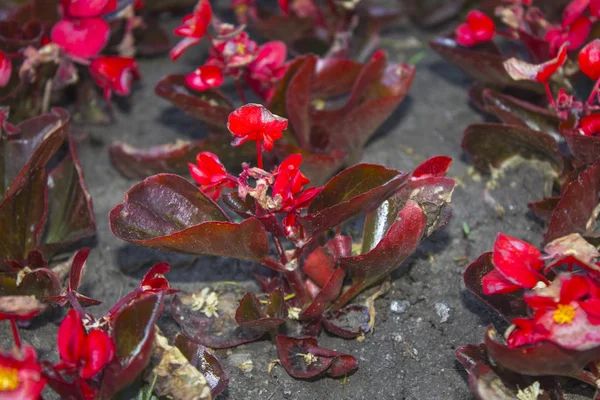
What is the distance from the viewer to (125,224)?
119 cm

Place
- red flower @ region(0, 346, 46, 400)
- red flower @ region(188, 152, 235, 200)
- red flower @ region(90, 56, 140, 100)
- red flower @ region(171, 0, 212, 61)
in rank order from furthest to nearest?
red flower @ region(90, 56, 140, 100) → red flower @ region(171, 0, 212, 61) → red flower @ region(188, 152, 235, 200) → red flower @ region(0, 346, 46, 400)

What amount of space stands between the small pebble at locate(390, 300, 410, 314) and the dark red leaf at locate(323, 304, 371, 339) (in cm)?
6

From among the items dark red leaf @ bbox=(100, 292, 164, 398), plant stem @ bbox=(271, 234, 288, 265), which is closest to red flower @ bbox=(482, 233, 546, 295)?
plant stem @ bbox=(271, 234, 288, 265)

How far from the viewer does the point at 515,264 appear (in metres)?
1.08

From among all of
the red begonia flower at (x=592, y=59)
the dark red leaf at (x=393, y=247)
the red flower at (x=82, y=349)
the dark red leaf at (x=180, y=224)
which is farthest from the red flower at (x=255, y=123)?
the red begonia flower at (x=592, y=59)

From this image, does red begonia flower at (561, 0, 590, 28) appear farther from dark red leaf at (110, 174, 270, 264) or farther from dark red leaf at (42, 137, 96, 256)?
dark red leaf at (42, 137, 96, 256)

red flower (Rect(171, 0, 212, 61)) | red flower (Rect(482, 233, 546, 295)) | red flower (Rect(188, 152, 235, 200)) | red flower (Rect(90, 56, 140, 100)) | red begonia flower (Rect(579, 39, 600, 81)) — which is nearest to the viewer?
red flower (Rect(482, 233, 546, 295))

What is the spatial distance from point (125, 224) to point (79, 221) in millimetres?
333

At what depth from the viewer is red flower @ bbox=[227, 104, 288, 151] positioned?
3.63ft

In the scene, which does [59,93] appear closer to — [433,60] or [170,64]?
[170,64]

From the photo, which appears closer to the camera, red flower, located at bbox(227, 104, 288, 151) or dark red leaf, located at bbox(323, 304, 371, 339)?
red flower, located at bbox(227, 104, 288, 151)

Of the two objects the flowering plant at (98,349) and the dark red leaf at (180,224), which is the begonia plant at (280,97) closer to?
the dark red leaf at (180,224)

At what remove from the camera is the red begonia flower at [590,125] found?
53.0 inches

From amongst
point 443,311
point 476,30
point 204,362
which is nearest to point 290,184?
point 204,362
